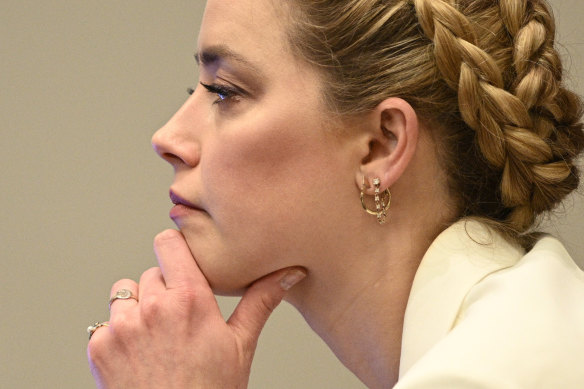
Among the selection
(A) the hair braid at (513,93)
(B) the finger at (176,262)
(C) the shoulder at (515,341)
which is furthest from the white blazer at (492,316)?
(B) the finger at (176,262)

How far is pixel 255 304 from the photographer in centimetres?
137

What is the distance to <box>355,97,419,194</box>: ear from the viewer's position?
1.26 m

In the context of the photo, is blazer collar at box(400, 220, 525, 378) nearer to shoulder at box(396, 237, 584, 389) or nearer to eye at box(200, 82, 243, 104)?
shoulder at box(396, 237, 584, 389)

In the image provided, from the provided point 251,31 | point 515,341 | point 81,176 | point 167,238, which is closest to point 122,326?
point 167,238

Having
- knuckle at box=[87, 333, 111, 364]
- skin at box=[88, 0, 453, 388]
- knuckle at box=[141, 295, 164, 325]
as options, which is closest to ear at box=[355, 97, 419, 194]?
skin at box=[88, 0, 453, 388]

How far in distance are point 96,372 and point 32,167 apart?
1.17 metres

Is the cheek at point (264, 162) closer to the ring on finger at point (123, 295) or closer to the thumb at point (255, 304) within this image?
the thumb at point (255, 304)

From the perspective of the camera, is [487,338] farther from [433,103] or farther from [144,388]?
[144,388]

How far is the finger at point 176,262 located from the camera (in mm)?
1347

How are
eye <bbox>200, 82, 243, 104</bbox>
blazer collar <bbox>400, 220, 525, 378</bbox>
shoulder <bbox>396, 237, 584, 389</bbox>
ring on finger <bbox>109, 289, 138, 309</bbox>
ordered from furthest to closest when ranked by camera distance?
ring on finger <bbox>109, 289, 138, 309</bbox>
eye <bbox>200, 82, 243, 104</bbox>
blazer collar <bbox>400, 220, 525, 378</bbox>
shoulder <bbox>396, 237, 584, 389</bbox>

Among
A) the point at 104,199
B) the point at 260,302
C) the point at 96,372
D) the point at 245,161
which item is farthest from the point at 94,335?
the point at 104,199

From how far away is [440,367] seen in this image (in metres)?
0.99

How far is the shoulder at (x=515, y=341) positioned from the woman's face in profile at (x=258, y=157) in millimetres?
291

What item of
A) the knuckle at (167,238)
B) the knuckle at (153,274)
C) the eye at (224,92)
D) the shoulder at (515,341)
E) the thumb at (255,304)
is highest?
the eye at (224,92)
